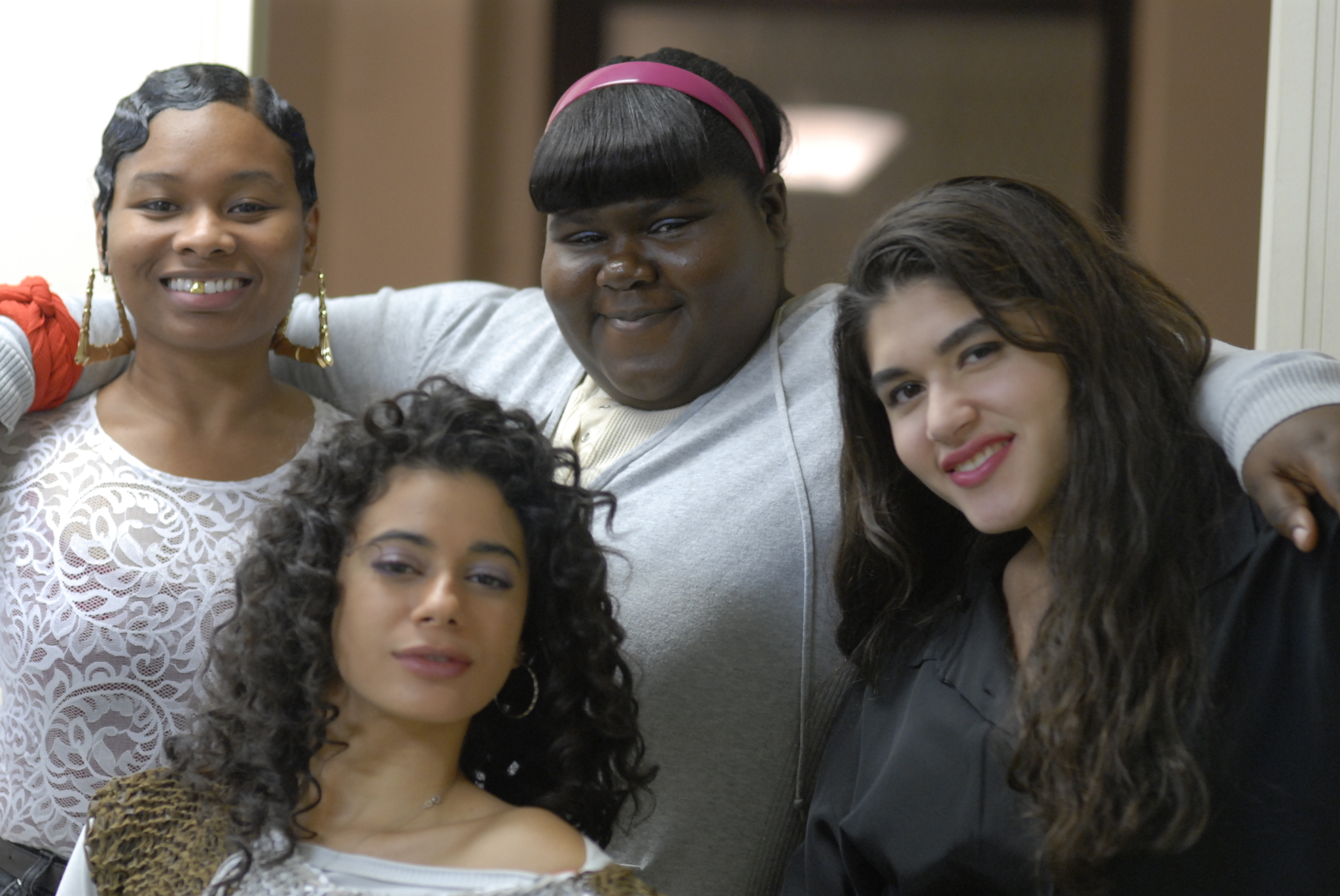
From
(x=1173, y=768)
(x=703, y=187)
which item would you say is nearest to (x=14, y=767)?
(x=703, y=187)

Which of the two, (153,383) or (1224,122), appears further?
(1224,122)

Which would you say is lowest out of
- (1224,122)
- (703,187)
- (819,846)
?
(819,846)

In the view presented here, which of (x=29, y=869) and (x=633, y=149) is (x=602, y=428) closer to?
(x=633, y=149)

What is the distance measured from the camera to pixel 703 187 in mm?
1614

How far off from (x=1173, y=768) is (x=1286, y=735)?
0.41 feet

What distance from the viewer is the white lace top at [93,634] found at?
1.52 meters

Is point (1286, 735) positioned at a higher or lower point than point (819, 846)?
higher

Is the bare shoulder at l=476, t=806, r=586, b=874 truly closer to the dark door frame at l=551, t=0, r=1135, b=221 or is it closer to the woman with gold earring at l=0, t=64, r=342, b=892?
the woman with gold earring at l=0, t=64, r=342, b=892

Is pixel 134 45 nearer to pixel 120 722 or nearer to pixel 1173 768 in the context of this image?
pixel 120 722

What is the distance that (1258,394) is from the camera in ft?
4.06

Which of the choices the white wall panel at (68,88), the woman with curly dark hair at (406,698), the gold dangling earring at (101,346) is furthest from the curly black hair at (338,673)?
the white wall panel at (68,88)

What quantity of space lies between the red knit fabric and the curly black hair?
1.63 feet

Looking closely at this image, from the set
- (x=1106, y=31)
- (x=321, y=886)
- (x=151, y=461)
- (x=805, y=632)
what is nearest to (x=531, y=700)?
(x=321, y=886)

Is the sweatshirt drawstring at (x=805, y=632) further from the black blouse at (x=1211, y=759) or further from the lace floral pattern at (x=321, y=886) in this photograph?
the lace floral pattern at (x=321, y=886)
